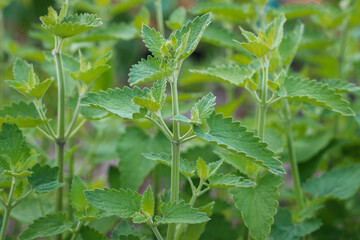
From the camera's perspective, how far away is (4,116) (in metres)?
0.75

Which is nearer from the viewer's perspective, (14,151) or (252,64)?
(14,151)

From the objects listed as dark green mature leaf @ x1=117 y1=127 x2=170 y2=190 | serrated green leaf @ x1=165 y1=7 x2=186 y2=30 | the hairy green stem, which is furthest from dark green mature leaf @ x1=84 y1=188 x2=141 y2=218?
serrated green leaf @ x1=165 y1=7 x2=186 y2=30

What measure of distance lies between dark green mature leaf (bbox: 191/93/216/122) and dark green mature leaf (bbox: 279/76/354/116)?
0.13 m

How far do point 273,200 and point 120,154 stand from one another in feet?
1.16

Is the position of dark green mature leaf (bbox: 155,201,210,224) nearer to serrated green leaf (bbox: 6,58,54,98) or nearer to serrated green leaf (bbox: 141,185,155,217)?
serrated green leaf (bbox: 141,185,155,217)

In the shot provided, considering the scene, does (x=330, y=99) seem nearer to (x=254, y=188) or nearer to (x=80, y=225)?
(x=254, y=188)

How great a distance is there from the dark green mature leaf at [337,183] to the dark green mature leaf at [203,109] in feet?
1.26

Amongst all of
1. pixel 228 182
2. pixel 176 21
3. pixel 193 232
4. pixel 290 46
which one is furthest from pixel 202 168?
pixel 176 21

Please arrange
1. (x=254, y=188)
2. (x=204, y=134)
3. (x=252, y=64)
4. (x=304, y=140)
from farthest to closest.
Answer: (x=304, y=140)
(x=252, y=64)
(x=254, y=188)
(x=204, y=134)

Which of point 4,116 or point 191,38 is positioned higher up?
point 191,38

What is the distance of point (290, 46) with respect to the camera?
34.2 inches

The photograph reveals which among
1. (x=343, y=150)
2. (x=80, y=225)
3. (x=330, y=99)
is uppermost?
(x=330, y=99)

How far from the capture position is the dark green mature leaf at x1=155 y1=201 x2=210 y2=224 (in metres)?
0.58

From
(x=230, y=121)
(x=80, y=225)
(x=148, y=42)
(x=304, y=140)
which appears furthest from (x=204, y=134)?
(x=304, y=140)
